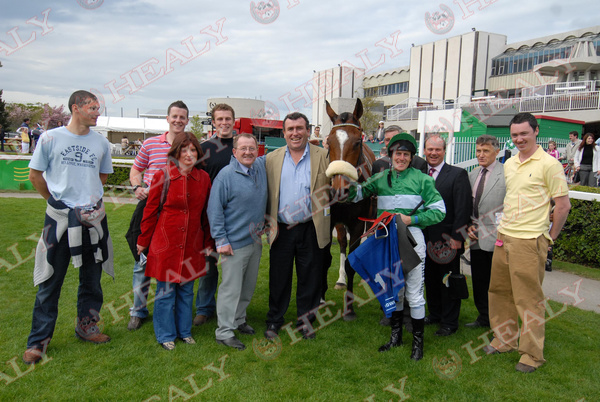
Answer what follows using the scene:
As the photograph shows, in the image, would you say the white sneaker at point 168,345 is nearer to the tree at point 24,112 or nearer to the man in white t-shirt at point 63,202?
the man in white t-shirt at point 63,202

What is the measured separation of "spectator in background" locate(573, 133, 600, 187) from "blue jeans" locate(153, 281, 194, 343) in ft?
37.6

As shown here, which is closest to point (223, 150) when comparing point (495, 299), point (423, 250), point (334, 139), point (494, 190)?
point (334, 139)

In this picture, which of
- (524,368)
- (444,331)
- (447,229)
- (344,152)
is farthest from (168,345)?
(524,368)

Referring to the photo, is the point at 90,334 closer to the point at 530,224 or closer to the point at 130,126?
the point at 530,224

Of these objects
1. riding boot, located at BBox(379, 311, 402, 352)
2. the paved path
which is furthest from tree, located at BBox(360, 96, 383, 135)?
riding boot, located at BBox(379, 311, 402, 352)

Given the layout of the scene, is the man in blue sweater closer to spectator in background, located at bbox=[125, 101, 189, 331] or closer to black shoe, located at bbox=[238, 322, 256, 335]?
black shoe, located at bbox=[238, 322, 256, 335]

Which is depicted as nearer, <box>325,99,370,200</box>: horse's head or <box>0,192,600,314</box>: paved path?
<box>325,99,370,200</box>: horse's head

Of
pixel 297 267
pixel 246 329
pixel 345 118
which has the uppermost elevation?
pixel 345 118

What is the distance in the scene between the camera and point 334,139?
409cm

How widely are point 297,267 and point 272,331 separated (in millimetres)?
697

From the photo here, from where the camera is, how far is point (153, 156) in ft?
13.4

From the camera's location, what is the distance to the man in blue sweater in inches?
148

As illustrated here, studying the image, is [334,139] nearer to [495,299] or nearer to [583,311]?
[495,299]

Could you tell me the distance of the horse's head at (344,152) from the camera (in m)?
3.59
